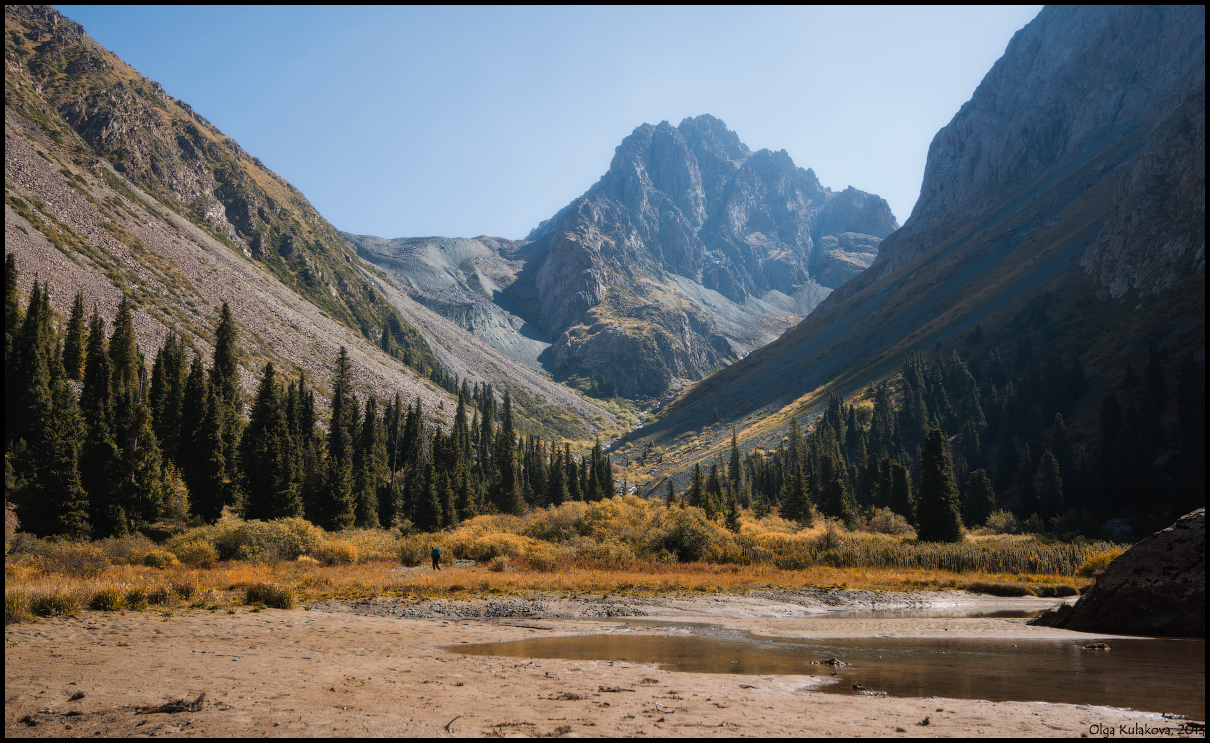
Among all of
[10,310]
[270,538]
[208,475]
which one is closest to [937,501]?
[270,538]

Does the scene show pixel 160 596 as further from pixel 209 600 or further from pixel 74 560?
pixel 74 560

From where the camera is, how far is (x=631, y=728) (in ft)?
37.1

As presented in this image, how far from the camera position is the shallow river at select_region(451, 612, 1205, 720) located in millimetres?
14789

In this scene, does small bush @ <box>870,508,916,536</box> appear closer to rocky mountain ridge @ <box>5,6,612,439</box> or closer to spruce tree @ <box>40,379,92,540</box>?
spruce tree @ <box>40,379,92,540</box>

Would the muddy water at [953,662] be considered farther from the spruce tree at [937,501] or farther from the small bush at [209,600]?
the spruce tree at [937,501]

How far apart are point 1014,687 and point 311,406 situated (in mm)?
83287

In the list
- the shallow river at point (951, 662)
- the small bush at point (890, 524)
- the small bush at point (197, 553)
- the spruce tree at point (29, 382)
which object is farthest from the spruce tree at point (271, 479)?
the small bush at point (890, 524)

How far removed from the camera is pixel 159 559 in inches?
1411

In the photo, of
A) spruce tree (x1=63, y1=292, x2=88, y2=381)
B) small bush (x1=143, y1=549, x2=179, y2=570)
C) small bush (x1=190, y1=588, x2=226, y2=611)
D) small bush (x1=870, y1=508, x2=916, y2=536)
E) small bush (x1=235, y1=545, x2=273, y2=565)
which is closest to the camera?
small bush (x1=190, y1=588, x2=226, y2=611)

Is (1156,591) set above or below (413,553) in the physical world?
above

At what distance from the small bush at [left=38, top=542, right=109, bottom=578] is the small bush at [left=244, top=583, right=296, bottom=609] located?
963cm

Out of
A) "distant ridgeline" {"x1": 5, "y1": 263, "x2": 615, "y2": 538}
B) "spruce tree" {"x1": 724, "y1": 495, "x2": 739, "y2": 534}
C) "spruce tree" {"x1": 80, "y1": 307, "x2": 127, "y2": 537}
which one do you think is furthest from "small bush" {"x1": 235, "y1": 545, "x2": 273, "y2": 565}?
"spruce tree" {"x1": 724, "y1": 495, "x2": 739, "y2": 534}

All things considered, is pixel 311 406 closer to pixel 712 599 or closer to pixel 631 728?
pixel 712 599

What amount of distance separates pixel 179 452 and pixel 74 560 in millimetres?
35337
